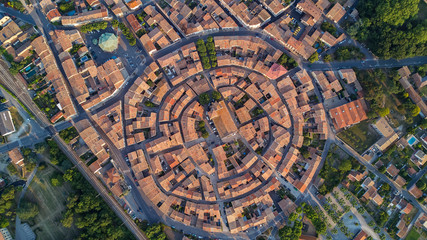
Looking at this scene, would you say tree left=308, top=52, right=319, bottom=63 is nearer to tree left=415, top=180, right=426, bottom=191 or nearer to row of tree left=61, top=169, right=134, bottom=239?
tree left=415, top=180, right=426, bottom=191

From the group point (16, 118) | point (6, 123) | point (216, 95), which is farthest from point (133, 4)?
point (6, 123)

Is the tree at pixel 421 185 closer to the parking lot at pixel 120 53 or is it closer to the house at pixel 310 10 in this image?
the house at pixel 310 10

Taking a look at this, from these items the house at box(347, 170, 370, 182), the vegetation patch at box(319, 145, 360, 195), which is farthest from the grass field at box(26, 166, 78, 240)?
the house at box(347, 170, 370, 182)

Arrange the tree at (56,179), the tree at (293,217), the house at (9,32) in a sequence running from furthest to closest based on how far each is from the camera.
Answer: the house at (9,32)
the tree at (293,217)
the tree at (56,179)

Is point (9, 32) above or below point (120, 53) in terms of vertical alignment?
above

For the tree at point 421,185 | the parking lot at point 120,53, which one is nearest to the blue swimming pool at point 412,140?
the tree at point 421,185

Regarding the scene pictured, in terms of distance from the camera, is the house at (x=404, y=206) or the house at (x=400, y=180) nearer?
the house at (x=404, y=206)

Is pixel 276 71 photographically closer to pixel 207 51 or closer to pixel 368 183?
pixel 207 51
